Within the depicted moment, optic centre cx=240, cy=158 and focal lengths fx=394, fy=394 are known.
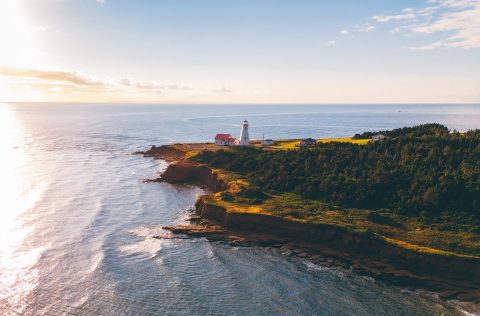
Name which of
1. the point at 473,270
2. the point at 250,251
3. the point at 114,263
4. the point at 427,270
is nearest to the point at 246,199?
the point at 250,251

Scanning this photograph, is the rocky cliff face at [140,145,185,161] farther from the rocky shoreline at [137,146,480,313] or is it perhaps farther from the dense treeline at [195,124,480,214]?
the rocky shoreline at [137,146,480,313]

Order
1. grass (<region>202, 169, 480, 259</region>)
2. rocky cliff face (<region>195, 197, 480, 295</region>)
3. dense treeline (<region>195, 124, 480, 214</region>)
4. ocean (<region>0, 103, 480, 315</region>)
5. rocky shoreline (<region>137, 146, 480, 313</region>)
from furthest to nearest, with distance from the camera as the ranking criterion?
dense treeline (<region>195, 124, 480, 214</region>) → grass (<region>202, 169, 480, 259</region>) → rocky cliff face (<region>195, 197, 480, 295</region>) → rocky shoreline (<region>137, 146, 480, 313</region>) → ocean (<region>0, 103, 480, 315</region>)

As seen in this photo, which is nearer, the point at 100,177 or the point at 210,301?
the point at 210,301

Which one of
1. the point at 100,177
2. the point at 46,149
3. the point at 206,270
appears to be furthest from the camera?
the point at 46,149

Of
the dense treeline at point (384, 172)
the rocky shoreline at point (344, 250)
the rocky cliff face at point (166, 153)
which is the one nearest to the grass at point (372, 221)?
the rocky shoreline at point (344, 250)

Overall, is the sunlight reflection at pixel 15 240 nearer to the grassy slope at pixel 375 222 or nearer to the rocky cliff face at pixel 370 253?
the rocky cliff face at pixel 370 253

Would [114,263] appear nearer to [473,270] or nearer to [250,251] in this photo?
[250,251]

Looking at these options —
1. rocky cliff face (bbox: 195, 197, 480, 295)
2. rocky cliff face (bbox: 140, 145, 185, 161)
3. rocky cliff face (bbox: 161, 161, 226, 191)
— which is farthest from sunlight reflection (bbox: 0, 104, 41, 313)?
rocky cliff face (bbox: 140, 145, 185, 161)
